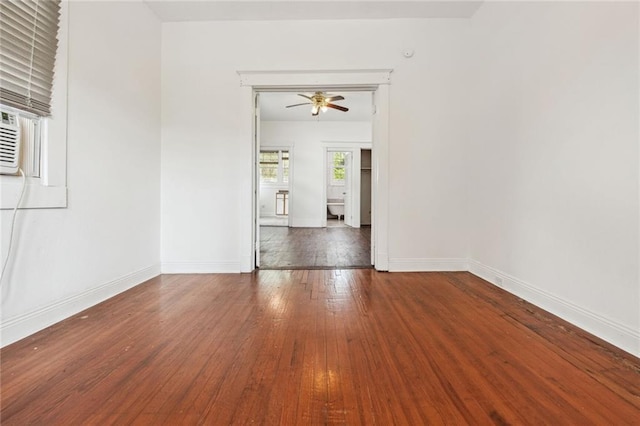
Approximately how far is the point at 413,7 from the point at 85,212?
3.17 meters

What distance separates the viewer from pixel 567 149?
1643mm

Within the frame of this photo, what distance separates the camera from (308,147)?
22.1 feet

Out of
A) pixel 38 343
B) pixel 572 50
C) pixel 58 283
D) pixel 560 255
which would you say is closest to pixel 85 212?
pixel 58 283

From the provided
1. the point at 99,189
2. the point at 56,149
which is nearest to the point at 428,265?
the point at 99,189

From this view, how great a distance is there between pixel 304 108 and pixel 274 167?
281 cm

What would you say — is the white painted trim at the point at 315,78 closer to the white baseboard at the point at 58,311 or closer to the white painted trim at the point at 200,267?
the white painted trim at the point at 200,267

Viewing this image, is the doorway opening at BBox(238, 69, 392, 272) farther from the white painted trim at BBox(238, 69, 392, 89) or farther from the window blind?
the window blind

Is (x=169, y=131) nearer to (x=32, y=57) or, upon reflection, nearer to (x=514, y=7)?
(x=32, y=57)

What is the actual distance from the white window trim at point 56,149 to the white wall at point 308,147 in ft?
16.7

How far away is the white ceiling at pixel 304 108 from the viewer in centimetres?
495

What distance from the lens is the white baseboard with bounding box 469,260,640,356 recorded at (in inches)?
51.6

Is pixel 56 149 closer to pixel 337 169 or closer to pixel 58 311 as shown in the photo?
pixel 58 311

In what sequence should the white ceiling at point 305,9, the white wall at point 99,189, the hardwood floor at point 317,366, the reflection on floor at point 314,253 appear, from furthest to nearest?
the reflection on floor at point 314,253 < the white ceiling at point 305,9 < the white wall at point 99,189 < the hardwood floor at point 317,366

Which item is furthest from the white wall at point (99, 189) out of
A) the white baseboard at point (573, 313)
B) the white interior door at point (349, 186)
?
the white interior door at point (349, 186)
